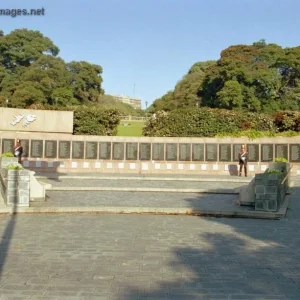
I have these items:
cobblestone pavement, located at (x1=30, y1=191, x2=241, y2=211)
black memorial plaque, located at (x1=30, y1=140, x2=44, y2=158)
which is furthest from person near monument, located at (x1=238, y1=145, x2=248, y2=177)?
black memorial plaque, located at (x1=30, y1=140, x2=44, y2=158)

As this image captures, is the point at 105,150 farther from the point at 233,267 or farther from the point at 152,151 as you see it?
the point at 233,267

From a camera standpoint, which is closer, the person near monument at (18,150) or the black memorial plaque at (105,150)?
the person near monument at (18,150)

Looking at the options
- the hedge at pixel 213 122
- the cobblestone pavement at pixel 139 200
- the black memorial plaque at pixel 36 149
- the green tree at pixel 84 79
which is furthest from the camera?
the green tree at pixel 84 79

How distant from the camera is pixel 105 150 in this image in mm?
21859

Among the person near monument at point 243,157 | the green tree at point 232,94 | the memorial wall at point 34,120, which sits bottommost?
the person near monument at point 243,157

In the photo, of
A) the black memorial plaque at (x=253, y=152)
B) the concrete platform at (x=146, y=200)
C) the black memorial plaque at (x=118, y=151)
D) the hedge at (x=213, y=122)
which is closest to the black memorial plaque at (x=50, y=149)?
the black memorial plaque at (x=118, y=151)

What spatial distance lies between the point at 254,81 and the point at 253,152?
95.7ft

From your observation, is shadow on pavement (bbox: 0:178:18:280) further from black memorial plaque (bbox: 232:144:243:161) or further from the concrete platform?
black memorial plaque (bbox: 232:144:243:161)

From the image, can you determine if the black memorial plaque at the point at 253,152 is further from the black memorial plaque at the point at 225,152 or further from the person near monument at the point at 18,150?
the person near monument at the point at 18,150

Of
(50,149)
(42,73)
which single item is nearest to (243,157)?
(50,149)

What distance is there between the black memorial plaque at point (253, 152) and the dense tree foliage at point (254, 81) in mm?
25039

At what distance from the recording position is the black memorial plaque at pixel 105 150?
21.8 metres

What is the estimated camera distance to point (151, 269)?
5617 mm

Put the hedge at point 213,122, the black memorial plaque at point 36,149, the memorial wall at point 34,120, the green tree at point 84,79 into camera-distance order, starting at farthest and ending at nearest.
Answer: the green tree at point 84,79
the hedge at point 213,122
the memorial wall at point 34,120
the black memorial plaque at point 36,149
